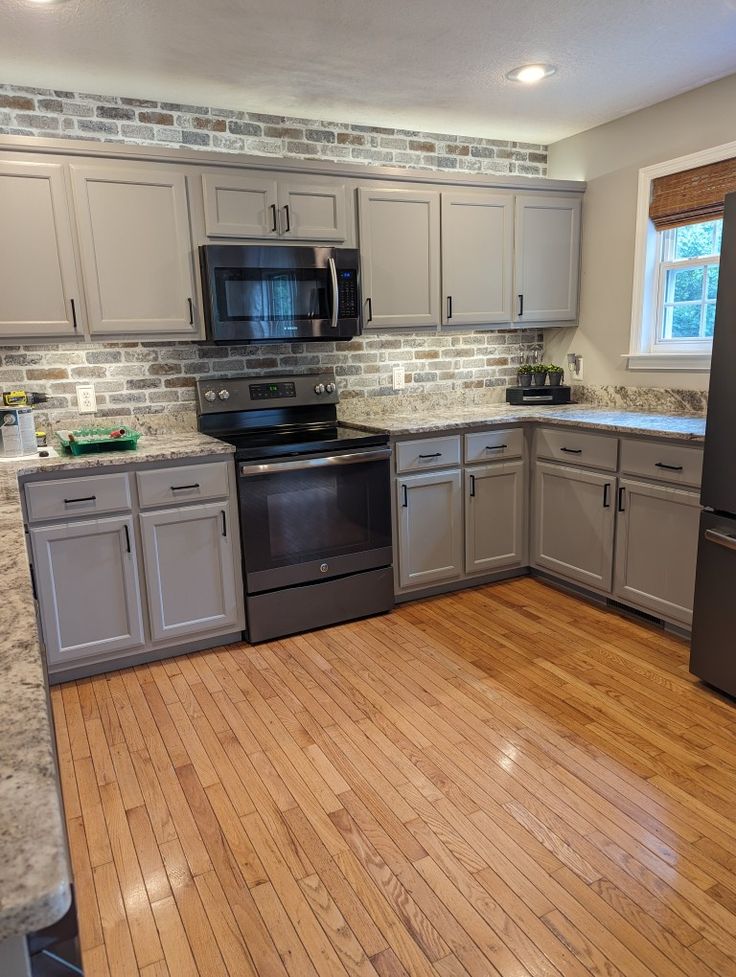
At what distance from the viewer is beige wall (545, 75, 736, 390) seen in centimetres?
327

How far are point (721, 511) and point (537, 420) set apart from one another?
1300 millimetres

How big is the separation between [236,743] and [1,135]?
2482 mm

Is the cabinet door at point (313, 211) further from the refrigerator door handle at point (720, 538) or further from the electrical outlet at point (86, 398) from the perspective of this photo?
the refrigerator door handle at point (720, 538)

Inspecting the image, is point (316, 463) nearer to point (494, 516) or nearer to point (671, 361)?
point (494, 516)

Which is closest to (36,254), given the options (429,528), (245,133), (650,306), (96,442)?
(96,442)

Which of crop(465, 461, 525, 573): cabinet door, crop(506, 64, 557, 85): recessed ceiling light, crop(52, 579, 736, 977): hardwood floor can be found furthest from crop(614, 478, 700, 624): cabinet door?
crop(506, 64, 557, 85): recessed ceiling light

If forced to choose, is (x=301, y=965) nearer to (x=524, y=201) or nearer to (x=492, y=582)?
(x=492, y=582)

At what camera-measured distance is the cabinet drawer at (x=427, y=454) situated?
337cm

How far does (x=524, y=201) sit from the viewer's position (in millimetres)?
3768

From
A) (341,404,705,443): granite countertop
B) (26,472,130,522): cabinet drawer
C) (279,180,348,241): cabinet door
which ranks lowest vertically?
(26,472,130,522): cabinet drawer

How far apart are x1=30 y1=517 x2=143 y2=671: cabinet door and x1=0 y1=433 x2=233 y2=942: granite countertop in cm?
141

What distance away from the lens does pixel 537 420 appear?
142 inches

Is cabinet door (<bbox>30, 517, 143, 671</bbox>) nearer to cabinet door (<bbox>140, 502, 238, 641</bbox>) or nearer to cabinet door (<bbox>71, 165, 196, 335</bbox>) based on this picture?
cabinet door (<bbox>140, 502, 238, 641</bbox>)

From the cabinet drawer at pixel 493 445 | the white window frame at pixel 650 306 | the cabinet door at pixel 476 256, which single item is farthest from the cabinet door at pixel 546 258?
the cabinet drawer at pixel 493 445
